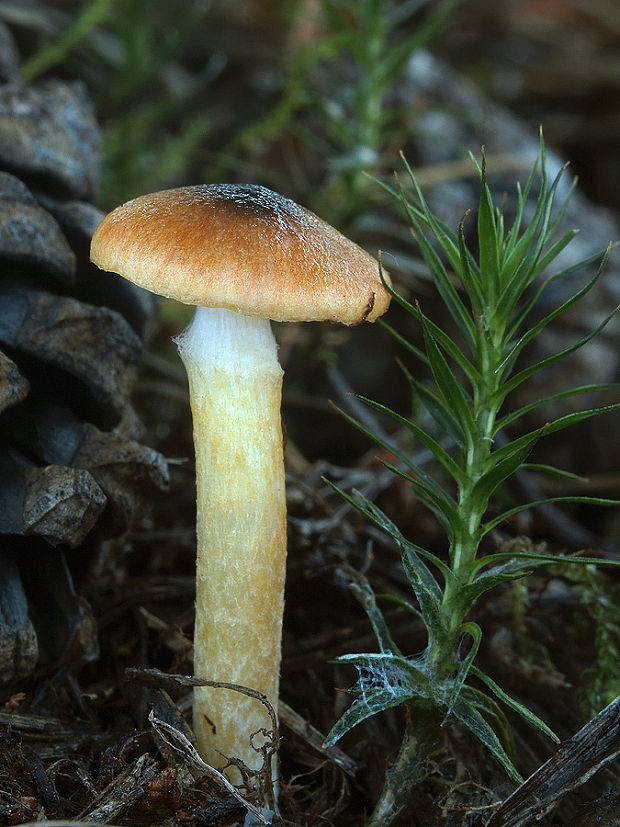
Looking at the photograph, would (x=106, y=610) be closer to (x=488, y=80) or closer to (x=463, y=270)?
(x=463, y=270)

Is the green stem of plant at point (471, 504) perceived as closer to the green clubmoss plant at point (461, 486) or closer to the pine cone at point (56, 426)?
the green clubmoss plant at point (461, 486)

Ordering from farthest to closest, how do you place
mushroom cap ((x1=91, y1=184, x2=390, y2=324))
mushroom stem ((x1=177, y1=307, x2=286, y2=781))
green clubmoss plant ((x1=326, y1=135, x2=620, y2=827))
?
mushroom stem ((x1=177, y1=307, x2=286, y2=781)) < green clubmoss plant ((x1=326, y1=135, x2=620, y2=827)) < mushroom cap ((x1=91, y1=184, x2=390, y2=324))

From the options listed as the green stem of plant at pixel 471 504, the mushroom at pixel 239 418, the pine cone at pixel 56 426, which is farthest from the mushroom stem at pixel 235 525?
the green stem of plant at pixel 471 504

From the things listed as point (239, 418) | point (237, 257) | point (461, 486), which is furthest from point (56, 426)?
point (461, 486)

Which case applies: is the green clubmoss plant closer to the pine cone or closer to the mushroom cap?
the mushroom cap

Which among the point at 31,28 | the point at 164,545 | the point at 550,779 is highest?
the point at 31,28

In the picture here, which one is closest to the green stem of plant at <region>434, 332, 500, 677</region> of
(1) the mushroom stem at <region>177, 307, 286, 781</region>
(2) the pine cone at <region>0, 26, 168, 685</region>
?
(1) the mushroom stem at <region>177, 307, 286, 781</region>

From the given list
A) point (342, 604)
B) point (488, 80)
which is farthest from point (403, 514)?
point (488, 80)

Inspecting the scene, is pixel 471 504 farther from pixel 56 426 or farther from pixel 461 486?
pixel 56 426
